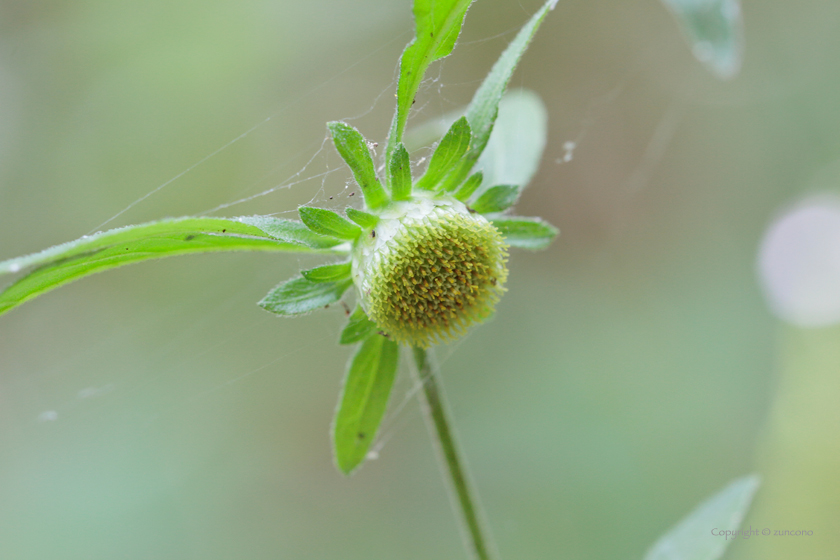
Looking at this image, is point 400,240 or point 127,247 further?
point 400,240

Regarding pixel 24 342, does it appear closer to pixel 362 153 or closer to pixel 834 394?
pixel 362 153

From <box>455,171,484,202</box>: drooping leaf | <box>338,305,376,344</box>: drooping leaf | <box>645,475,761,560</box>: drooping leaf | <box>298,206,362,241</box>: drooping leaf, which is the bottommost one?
<box>645,475,761,560</box>: drooping leaf

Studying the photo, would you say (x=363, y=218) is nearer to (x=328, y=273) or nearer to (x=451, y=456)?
(x=328, y=273)

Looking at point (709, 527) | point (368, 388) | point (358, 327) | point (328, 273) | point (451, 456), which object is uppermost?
point (328, 273)

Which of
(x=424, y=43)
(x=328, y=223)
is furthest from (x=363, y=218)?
(x=424, y=43)

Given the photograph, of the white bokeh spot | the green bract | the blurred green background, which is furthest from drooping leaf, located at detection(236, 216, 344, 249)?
the white bokeh spot

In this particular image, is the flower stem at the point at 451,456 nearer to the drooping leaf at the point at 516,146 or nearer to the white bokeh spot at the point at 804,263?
the drooping leaf at the point at 516,146

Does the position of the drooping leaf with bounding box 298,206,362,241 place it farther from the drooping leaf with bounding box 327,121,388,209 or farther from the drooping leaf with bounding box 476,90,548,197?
the drooping leaf with bounding box 476,90,548,197
